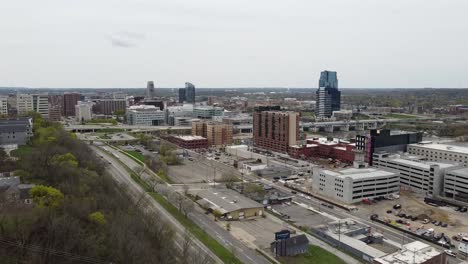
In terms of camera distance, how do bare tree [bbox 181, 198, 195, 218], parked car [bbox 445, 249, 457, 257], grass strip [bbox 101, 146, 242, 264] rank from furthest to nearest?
bare tree [bbox 181, 198, 195, 218]
parked car [bbox 445, 249, 457, 257]
grass strip [bbox 101, 146, 242, 264]

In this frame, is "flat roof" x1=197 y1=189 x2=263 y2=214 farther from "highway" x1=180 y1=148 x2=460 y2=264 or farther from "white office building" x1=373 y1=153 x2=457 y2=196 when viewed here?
"white office building" x1=373 y1=153 x2=457 y2=196

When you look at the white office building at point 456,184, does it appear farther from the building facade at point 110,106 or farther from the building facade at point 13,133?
the building facade at point 110,106

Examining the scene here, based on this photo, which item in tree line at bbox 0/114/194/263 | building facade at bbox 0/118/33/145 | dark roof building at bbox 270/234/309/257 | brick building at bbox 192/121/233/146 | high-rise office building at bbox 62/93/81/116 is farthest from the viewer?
high-rise office building at bbox 62/93/81/116

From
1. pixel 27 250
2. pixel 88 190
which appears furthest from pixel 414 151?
pixel 27 250

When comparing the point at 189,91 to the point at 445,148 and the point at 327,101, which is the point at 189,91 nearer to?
the point at 327,101

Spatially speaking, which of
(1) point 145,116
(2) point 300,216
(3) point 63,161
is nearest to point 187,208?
(2) point 300,216

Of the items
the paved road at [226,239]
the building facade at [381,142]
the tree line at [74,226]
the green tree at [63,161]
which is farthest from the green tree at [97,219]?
the building facade at [381,142]

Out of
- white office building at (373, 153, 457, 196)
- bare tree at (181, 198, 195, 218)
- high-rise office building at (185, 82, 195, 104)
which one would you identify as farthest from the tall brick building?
high-rise office building at (185, 82, 195, 104)

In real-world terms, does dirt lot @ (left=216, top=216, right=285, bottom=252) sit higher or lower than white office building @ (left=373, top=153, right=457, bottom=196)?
lower

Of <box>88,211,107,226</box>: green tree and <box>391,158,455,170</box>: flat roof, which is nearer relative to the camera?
<box>88,211,107,226</box>: green tree
